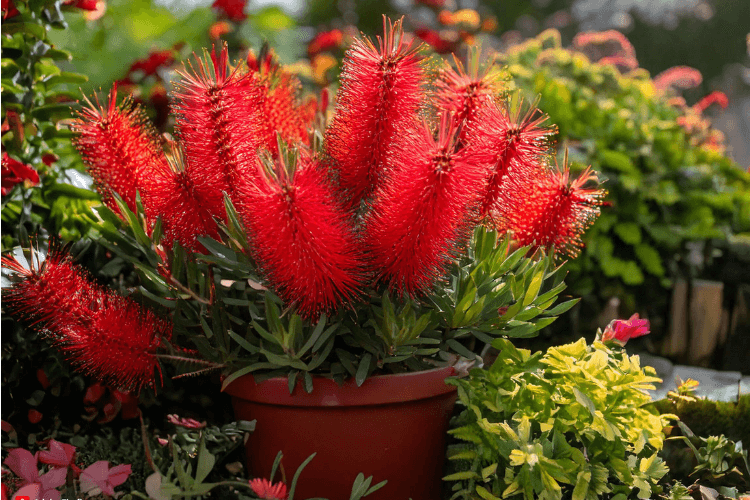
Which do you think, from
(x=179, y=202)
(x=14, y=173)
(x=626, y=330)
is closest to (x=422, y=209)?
(x=179, y=202)

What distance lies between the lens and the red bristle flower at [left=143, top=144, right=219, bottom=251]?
0.86m

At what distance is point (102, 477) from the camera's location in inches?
33.4

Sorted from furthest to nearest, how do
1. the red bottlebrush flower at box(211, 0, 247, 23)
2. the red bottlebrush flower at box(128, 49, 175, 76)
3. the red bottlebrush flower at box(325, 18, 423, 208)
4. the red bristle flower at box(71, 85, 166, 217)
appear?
the red bottlebrush flower at box(211, 0, 247, 23)
the red bottlebrush flower at box(128, 49, 175, 76)
the red bristle flower at box(71, 85, 166, 217)
the red bottlebrush flower at box(325, 18, 423, 208)

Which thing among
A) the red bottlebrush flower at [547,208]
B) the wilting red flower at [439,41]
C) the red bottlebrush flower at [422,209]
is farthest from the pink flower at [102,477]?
the wilting red flower at [439,41]

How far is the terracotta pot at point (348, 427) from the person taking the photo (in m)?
0.88

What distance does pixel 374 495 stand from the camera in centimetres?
93

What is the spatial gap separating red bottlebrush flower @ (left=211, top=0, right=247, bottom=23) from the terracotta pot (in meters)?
2.30

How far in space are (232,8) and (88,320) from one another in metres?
2.27

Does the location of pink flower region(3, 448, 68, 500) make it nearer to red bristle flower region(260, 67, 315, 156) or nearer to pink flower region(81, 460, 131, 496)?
pink flower region(81, 460, 131, 496)

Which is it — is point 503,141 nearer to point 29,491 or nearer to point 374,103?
point 374,103

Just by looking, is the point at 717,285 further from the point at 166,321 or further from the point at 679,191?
the point at 166,321

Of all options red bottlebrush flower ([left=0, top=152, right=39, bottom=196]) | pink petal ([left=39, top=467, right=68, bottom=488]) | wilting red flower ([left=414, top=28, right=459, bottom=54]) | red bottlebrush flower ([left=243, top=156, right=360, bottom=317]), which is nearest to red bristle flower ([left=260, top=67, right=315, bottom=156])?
red bottlebrush flower ([left=243, top=156, right=360, bottom=317])

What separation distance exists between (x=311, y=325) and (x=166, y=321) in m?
0.28

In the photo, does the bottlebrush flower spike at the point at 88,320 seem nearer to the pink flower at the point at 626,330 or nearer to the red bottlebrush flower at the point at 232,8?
the pink flower at the point at 626,330
